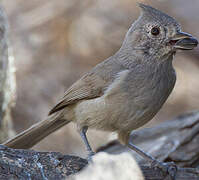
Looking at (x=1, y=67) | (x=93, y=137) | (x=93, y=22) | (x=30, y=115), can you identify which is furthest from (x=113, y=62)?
(x=93, y=22)

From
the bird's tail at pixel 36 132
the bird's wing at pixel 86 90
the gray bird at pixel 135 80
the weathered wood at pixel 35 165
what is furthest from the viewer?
the bird's tail at pixel 36 132

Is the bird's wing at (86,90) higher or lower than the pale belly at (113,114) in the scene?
higher

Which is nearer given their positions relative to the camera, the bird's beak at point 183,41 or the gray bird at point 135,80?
the bird's beak at point 183,41

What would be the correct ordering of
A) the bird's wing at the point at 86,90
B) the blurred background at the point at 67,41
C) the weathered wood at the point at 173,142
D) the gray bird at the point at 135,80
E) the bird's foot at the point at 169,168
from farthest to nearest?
the blurred background at the point at 67,41
the weathered wood at the point at 173,142
the bird's wing at the point at 86,90
the bird's foot at the point at 169,168
the gray bird at the point at 135,80

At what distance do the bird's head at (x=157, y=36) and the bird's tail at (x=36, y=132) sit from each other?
4.76 feet

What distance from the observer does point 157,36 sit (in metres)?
5.22

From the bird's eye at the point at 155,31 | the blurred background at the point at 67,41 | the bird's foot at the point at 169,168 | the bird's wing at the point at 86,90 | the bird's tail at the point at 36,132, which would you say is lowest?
the bird's foot at the point at 169,168

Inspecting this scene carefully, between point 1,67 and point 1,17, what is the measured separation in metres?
0.81

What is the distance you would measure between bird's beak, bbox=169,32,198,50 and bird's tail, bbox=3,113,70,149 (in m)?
1.90

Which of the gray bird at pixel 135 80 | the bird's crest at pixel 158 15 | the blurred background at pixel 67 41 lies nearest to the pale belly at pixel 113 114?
the gray bird at pixel 135 80

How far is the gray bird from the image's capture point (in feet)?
17.0

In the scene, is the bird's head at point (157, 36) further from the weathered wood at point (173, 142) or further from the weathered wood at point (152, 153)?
the weathered wood at point (173, 142)

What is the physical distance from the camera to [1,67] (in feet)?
22.9

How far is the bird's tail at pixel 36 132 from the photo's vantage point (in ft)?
19.0
